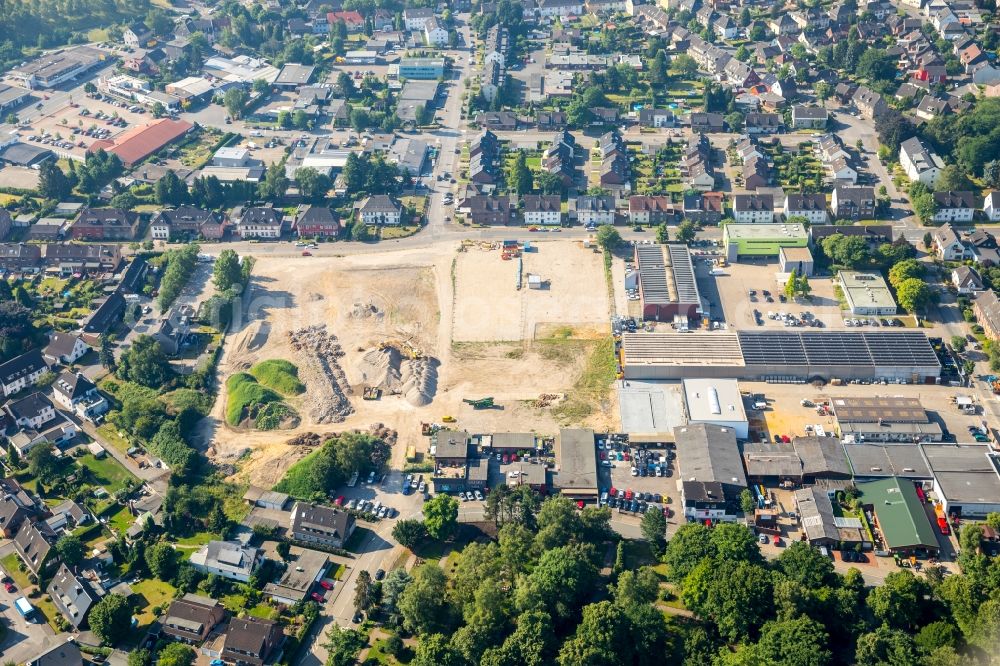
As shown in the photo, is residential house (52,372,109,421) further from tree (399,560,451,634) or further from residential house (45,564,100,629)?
tree (399,560,451,634)

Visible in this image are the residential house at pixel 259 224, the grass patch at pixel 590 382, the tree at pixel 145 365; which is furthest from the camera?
the residential house at pixel 259 224

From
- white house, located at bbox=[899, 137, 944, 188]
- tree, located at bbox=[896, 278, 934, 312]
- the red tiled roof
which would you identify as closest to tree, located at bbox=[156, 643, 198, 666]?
tree, located at bbox=[896, 278, 934, 312]

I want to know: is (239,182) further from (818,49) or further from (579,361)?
(818,49)

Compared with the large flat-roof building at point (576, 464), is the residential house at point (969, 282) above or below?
above

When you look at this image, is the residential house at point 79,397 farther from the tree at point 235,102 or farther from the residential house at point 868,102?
the residential house at point 868,102

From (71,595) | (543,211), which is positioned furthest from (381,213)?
(71,595)

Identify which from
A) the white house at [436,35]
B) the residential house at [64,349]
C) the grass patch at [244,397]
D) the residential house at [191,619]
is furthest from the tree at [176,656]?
the white house at [436,35]

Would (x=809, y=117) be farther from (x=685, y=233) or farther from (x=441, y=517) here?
(x=441, y=517)
